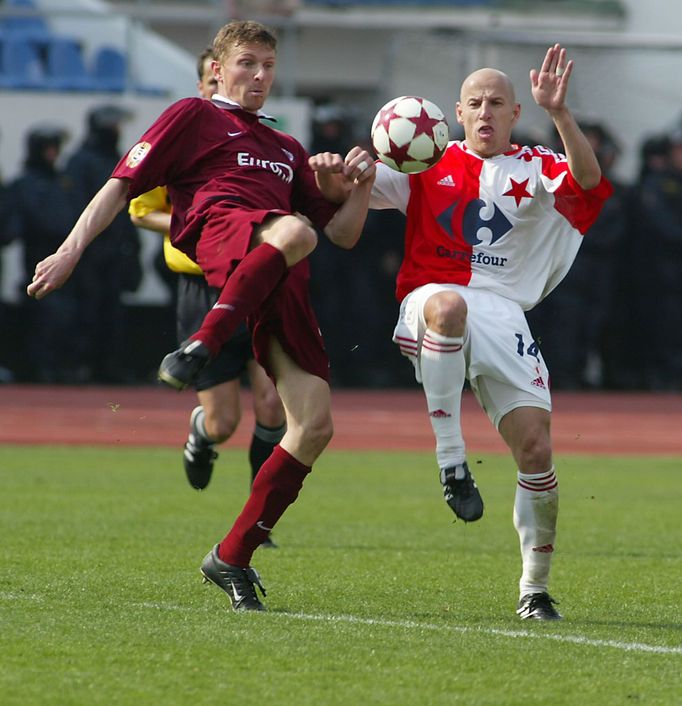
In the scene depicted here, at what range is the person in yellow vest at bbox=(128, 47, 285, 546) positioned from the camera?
8.45 metres

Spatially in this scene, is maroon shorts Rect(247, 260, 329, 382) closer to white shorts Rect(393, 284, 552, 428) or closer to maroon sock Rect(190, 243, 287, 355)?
maroon sock Rect(190, 243, 287, 355)

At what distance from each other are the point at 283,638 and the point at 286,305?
4.55ft

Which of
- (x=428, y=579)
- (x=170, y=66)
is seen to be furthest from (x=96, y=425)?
(x=428, y=579)

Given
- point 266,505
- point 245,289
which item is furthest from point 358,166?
point 266,505

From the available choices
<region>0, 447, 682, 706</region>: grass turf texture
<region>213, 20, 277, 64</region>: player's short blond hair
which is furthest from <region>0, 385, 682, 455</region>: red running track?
<region>213, 20, 277, 64</region>: player's short blond hair

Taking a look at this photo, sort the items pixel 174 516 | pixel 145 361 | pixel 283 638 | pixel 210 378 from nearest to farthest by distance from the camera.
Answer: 1. pixel 283 638
2. pixel 210 378
3. pixel 174 516
4. pixel 145 361

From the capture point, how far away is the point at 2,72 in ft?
68.1

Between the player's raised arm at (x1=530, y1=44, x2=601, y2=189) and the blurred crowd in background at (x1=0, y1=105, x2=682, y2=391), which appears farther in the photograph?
the blurred crowd in background at (x1=0, y1=105, x2=682, y2=391)

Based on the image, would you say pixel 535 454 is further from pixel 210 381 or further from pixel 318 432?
pixel 210 381

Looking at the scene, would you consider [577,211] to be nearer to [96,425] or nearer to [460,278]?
[460,278]

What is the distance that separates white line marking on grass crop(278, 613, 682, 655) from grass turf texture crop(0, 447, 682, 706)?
0.5 inches

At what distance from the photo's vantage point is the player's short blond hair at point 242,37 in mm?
6137

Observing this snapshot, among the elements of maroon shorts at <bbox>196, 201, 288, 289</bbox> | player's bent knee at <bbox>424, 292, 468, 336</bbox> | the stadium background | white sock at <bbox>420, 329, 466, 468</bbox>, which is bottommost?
the stadium background

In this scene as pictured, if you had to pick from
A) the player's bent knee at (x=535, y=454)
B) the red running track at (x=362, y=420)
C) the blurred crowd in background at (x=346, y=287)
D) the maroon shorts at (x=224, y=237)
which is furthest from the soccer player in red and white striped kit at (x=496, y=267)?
the blurred crowd in background at (x=346, y=287)
